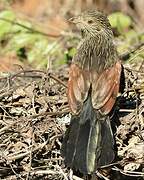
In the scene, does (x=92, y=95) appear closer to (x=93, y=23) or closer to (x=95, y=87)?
(x=95, y=87)

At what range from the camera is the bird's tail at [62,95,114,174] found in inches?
211

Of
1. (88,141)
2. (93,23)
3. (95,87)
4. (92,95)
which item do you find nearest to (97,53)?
(93,23)

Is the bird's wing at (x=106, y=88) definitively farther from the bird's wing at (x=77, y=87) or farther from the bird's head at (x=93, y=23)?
the bird's head at (x=93, y=23)

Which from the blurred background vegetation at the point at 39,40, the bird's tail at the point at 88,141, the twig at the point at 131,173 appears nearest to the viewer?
the bird's tail at the point at 88,141

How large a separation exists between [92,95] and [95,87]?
11 cm

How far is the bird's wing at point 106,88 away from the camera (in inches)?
226

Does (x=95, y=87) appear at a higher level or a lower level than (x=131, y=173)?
higher

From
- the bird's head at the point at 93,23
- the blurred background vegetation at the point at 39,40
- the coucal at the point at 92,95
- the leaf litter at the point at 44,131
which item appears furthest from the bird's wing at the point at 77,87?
the blurred background vegetation at the point at 39,40

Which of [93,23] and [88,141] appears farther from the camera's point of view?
[93,23]

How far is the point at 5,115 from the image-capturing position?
6051 millimetres

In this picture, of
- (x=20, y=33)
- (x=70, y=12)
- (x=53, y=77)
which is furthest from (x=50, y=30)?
(x=53, y=77)

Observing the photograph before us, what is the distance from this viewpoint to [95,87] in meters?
5.88

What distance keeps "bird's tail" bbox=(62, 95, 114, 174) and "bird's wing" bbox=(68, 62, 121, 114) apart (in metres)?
0.06

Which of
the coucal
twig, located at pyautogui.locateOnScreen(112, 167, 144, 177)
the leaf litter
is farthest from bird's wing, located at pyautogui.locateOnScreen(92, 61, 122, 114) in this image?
twig, located at pyautogui.locateOnScreen(112, 167, 144, 177)
